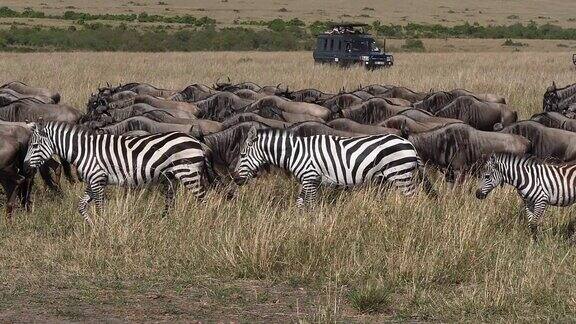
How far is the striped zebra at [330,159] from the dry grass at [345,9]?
68.1 m

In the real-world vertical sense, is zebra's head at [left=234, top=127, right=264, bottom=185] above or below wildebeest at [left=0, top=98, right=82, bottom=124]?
above

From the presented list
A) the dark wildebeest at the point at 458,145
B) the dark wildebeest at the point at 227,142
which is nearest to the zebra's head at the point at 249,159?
the dark wildebeest at the point at 227,142

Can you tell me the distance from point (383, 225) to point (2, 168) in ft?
15.1

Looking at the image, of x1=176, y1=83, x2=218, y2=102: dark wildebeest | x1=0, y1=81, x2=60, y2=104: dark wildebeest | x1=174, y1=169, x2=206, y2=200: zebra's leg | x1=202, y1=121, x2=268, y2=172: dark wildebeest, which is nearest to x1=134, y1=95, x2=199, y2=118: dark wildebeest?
x1=176, y1=83, x2=218, y2=102: dark wildebeest

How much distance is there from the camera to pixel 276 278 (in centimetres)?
806

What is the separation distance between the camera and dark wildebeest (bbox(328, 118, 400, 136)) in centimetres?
1314

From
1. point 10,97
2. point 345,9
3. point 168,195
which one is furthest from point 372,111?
point 345,9

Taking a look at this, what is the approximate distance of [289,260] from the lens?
8305 mm

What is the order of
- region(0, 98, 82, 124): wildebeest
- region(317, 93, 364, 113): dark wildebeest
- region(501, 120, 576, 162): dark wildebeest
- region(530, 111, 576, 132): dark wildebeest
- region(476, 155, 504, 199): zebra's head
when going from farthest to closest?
1. region(317, 93, 364, 113): dark wildebeest
2. region(0, 98, 82, 124): wildebeest
3. region(530, 111, 576, 132): dark wildebeest
4. region(501, 120, 576, 162): dark wildebeest
5. region(476, 155, 504, 199): zebra's head

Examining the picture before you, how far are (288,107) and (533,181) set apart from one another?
786 centimetres

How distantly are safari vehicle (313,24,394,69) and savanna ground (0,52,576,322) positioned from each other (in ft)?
75.0

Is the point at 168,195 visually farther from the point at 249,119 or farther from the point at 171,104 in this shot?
the point at 171,104

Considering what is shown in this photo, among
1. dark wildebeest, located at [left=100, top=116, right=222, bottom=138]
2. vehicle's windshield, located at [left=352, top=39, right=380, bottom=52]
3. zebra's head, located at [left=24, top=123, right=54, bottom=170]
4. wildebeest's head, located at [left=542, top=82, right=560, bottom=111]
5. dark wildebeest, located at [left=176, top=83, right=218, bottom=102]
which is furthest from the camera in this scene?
vehicle's windshield, located at [left=352, top=39, right=380, bottom=52]

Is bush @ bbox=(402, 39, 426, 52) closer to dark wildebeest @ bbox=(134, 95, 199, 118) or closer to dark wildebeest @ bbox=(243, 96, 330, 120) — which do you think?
dark wildebeest @ bbox=(243, 96, 330, 120)
